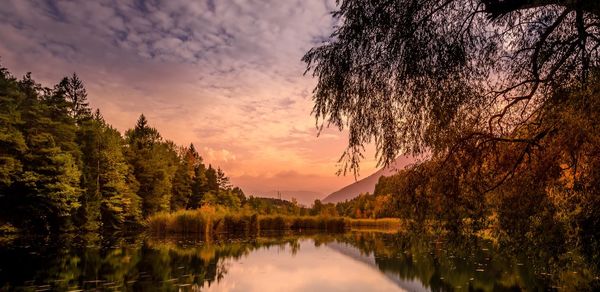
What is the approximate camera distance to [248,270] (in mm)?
17328

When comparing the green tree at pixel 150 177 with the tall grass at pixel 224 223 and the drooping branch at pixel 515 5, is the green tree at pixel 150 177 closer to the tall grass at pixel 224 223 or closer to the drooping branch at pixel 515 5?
the tall grass at pixel 224 223

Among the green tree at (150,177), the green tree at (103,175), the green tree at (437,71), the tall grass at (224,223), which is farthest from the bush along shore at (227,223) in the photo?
the green tree at (437,71)

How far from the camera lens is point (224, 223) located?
41062 millimetres

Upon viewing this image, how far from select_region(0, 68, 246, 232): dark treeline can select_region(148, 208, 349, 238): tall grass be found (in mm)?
6607

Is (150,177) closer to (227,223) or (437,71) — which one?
(227,223)

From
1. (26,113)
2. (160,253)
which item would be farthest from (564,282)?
(26,113)

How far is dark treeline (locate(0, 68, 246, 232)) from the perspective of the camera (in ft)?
105

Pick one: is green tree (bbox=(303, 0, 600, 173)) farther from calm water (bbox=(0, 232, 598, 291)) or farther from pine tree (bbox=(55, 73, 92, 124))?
pine tree (bbox=(55, 73, 92, 124))

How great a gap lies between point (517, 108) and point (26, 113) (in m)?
37.2

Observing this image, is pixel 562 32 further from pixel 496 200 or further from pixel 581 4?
pixel 496 200

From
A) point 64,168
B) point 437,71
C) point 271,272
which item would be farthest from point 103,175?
point 437,71

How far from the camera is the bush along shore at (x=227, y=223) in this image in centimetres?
3766

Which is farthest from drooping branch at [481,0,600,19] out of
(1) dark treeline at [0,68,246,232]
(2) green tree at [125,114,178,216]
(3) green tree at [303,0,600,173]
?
(2) green tree at [125,114,178,216]

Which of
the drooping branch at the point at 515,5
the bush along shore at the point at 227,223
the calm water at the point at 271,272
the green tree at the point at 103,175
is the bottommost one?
the calm water at the point at 271,272
